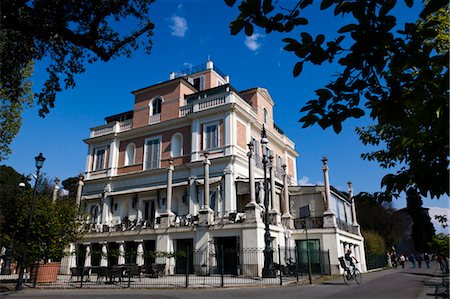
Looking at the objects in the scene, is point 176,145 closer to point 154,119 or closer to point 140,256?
point 154,119

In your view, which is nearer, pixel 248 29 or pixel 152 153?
pixel 248 29

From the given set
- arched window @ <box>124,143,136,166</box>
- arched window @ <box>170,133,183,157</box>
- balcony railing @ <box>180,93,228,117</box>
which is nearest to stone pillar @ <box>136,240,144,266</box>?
arched window @ <box>170,133,183,157</box>

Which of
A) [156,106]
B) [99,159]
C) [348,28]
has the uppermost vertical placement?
[156,106]

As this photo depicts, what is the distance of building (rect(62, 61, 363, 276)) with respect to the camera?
2097 cm

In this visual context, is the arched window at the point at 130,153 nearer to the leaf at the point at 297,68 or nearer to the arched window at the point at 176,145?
the arched window at the point at 176,145

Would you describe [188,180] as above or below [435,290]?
above

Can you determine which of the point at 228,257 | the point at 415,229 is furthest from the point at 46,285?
the point at 415,229

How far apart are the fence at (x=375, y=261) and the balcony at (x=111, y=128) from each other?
24.8 meters

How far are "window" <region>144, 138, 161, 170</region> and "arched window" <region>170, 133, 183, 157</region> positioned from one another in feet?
4.22

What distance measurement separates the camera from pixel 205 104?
28.0 metres

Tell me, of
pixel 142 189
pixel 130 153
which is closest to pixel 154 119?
pixel 130 153

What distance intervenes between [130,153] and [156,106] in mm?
4793

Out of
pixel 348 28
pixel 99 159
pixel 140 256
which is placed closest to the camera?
pixel 348 28

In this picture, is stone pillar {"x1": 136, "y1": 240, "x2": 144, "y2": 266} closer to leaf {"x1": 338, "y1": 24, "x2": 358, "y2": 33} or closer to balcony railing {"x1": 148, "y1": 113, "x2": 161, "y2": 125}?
balcony railing {"x1": 148, "y1": 113, "x2": 161, "y2": 125}
